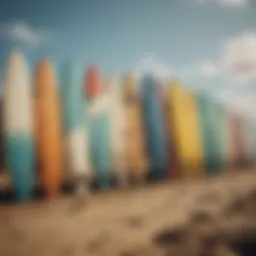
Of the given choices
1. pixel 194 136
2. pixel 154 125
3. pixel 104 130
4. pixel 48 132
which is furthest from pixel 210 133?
pixel 48 132

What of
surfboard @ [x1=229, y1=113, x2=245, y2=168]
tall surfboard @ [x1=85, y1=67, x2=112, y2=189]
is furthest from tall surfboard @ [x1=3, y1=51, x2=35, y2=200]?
surfboard @ [x1=229, y1=113, x2=245, y2=168]

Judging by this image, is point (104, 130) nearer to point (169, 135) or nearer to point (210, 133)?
point (169, 135)

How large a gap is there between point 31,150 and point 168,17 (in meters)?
0.49

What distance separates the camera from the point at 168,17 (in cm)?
127

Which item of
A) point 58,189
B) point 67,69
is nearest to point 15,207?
point 58,189

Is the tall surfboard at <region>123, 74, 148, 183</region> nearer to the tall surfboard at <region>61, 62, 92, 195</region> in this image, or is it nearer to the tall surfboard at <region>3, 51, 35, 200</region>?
the tall surfboard at <region>61, 62, 92, 195</region>

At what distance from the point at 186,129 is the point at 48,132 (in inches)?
13.5

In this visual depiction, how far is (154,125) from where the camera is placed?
3.98 ft

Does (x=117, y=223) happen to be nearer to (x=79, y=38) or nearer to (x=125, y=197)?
(x=125, y=197)

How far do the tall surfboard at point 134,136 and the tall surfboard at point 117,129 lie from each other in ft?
0.03

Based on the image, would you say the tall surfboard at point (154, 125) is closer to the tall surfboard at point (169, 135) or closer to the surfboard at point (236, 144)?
the tall surfboard at point (169, 135)

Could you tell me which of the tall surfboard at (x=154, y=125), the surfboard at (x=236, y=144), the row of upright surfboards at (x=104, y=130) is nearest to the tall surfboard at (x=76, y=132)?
the row of upright surfboards at (x=104, y=130)

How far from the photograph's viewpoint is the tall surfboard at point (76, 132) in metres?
1.17

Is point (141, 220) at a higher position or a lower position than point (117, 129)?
lower
